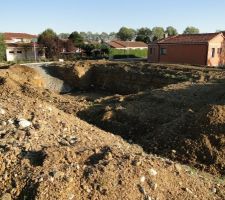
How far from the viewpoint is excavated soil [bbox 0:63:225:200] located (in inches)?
193

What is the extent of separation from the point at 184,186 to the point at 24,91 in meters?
11.9

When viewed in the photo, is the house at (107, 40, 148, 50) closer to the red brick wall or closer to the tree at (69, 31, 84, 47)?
the tree at (69, 31, 84, 47)

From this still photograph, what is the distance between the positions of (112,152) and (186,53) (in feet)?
78.9

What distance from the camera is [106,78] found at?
24.8 metres

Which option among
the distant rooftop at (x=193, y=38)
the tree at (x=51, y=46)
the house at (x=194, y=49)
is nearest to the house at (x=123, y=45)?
the tree at (x=51, y=46)

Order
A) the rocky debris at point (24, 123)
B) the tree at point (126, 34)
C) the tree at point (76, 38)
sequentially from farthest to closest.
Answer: the tree at point (126, 34) → the tree at point (76, 38) → the rocky debris at point (24, 123)

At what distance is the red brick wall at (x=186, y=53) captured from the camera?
27328 mm

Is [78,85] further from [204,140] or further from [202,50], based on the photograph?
[204,140]

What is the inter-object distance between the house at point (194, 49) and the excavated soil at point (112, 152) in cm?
1565

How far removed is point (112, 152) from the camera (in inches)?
231

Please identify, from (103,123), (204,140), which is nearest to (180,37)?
(103,123)

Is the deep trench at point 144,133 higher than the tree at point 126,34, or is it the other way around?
the tree at point 126,34

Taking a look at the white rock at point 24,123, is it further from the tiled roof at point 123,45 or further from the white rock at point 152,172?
the tiled roof at point 123,45

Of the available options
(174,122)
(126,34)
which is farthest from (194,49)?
(126,34)
